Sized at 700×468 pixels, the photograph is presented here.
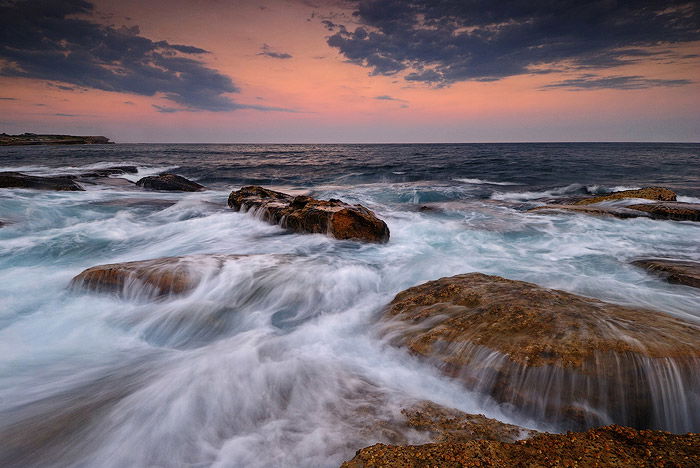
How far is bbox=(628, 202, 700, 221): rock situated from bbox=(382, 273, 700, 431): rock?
8.33m

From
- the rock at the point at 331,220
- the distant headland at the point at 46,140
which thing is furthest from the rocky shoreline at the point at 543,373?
the distant headland at the point at 46,140

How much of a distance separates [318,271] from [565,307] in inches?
137

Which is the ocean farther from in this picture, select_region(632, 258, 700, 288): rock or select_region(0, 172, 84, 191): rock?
select_region(0, 172, 84, 191): rock

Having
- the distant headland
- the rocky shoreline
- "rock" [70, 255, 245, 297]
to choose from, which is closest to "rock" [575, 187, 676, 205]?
the rocky shoreline

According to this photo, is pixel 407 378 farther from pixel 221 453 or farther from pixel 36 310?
pixel 36 310

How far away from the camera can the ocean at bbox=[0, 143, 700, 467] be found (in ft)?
8.27

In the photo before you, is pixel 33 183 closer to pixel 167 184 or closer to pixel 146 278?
pixel 167 184

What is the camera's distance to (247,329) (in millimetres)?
4316

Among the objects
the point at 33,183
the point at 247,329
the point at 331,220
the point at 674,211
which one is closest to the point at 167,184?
the point at 33,183

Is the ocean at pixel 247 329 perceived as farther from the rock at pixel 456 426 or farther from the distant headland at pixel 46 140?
the distant headland at pixel 46 140

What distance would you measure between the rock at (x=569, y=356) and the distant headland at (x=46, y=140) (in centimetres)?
10751

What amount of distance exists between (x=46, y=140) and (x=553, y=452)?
427ft

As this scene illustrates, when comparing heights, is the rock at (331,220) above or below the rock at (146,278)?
above

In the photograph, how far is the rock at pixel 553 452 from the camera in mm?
1692
